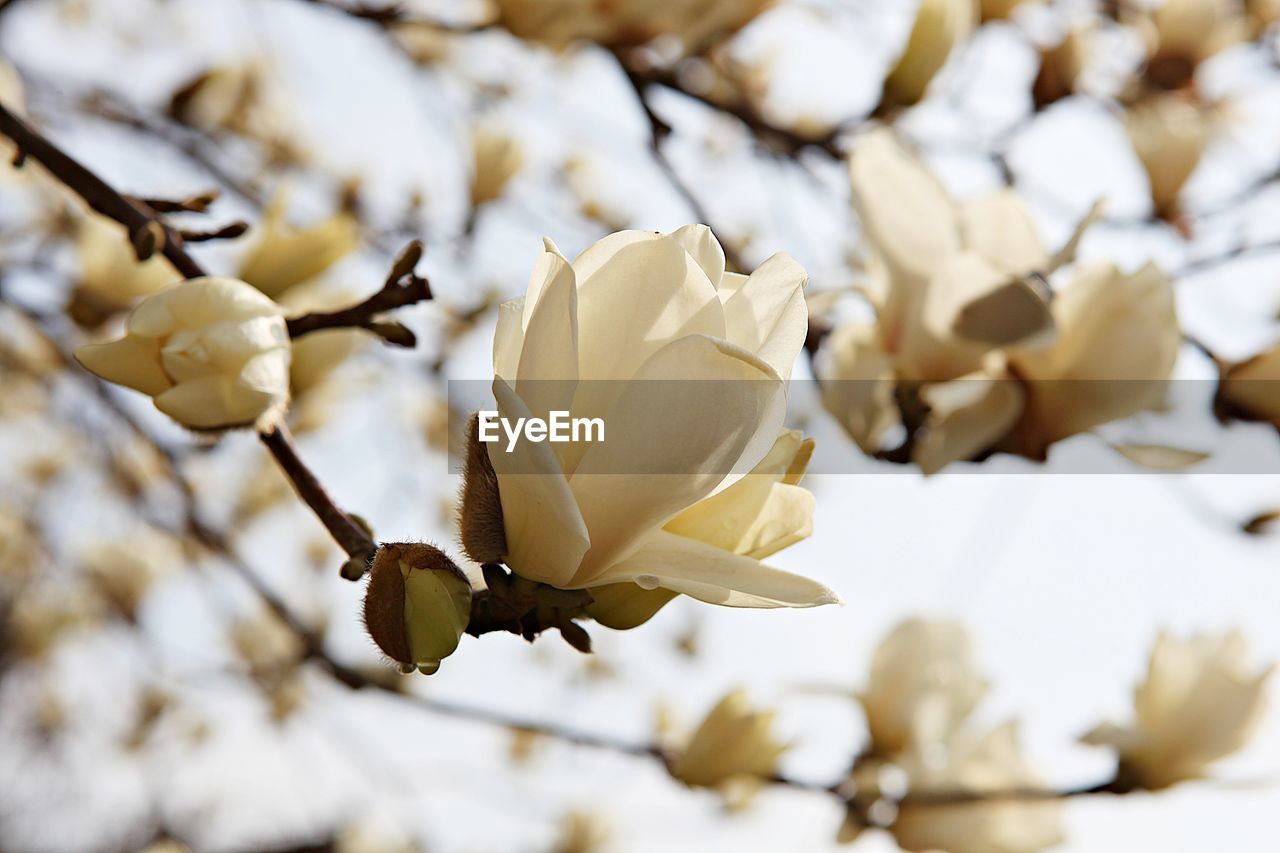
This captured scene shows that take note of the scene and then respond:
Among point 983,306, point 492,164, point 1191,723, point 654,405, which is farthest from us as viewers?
point 492,164

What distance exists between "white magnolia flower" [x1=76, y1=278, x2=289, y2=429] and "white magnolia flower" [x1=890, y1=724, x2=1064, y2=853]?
52cm

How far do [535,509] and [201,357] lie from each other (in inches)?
5.5

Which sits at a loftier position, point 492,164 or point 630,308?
point 630,308

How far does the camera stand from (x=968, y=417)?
0.50m

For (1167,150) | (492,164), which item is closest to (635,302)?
(1167,150)

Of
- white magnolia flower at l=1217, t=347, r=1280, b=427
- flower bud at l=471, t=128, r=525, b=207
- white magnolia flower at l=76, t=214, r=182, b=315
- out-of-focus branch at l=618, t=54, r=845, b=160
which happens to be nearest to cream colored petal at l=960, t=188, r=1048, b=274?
→ white magnolia flower at l=1217, t=347, r=1280, b=427

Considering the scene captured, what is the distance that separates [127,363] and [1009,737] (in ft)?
2.04

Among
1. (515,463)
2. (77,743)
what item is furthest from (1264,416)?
(77,743)

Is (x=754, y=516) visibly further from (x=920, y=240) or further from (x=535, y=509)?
(x=920, y=240)

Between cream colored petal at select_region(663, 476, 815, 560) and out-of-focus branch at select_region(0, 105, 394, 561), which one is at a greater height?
cream colored petal at select_region(663, 476, 815, 560)

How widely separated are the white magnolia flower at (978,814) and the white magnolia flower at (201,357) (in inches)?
20.3

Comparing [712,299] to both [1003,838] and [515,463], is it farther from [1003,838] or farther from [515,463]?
[1003,838]

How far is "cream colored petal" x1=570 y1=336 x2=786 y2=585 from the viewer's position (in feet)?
0.80

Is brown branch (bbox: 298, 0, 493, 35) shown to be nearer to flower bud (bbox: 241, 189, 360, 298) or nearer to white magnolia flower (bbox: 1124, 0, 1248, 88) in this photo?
flower bud (bbox: 241, 189, 360, 298)
